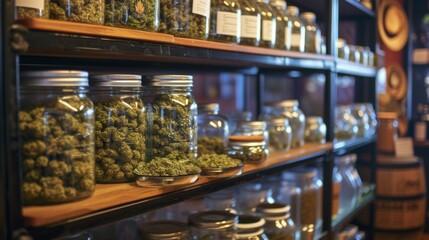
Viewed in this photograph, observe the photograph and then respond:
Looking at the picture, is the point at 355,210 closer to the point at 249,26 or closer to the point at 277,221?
the point at 277,221

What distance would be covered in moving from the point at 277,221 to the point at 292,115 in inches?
22.9

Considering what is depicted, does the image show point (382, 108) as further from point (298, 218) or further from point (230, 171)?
point (230, 171)

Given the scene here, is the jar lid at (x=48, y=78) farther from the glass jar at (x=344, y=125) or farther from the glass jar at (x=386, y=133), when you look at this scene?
the glass jar at (x=386, y=133)

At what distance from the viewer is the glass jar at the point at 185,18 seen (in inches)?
53.7

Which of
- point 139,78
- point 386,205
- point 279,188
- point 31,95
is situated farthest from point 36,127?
point 386,205

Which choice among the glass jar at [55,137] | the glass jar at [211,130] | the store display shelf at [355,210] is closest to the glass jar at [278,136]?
the glass jar at [211,130]

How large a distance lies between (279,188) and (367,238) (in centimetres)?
129

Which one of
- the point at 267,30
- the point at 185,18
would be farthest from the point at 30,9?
the point at 267,30

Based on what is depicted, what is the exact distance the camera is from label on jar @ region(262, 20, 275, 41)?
1831 millimetres

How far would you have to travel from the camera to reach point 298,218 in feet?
7.45

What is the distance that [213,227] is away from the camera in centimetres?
163

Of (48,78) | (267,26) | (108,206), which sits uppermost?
(267,26)

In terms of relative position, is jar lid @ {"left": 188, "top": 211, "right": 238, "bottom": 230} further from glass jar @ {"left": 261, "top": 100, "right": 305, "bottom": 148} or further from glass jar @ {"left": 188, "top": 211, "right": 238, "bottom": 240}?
glass jar @ {"left": 261, "top": 100, "right": 305, "bottom": 148}

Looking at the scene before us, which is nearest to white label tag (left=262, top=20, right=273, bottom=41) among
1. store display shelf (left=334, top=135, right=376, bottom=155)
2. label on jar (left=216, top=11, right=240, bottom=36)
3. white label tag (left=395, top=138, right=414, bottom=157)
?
label on jar (left=216, top=11, right=240, bottom=36)
